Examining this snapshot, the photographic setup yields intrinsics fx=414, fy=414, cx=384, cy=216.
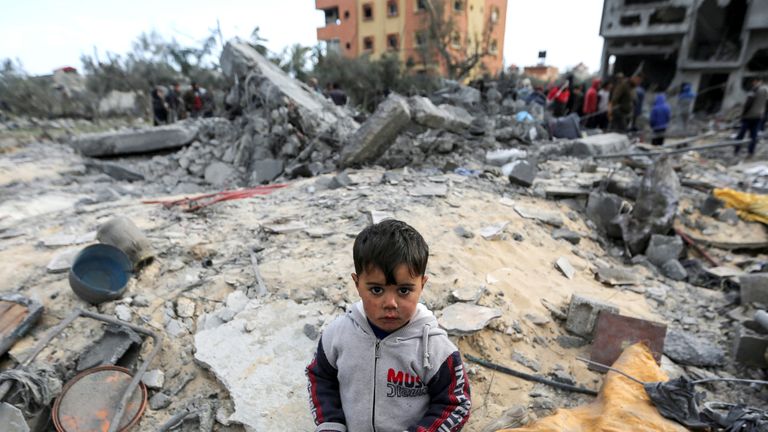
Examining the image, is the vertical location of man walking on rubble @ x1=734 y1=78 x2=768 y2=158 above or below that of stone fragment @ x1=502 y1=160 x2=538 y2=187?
above

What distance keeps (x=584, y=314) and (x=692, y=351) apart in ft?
2.37

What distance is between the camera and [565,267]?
3.67 meters

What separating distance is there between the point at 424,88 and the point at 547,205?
1548 cm

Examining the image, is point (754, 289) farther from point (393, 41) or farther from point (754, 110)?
point (393, 41)

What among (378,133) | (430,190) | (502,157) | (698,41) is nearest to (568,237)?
(430,190)

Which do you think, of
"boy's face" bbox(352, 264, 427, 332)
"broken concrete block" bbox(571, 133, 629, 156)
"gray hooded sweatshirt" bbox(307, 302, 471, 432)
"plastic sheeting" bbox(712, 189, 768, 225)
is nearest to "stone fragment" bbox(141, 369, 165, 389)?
"gray hooded sweatshirt" bbox(307, 302, 471, 432)

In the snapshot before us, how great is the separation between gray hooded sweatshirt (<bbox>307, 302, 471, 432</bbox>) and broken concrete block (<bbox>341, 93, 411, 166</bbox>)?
5025 mm

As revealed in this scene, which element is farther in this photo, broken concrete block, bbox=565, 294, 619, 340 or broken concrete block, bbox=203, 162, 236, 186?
broken concrete block, bbox=203, 162, 236, 186

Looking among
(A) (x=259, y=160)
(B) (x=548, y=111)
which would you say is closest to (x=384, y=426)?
(A) (x=259, y=160)

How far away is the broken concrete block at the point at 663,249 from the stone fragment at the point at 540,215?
95 centimetres

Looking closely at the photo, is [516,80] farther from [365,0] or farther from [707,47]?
[365,0]

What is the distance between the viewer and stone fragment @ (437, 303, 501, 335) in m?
2.50

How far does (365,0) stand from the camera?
29453 mm

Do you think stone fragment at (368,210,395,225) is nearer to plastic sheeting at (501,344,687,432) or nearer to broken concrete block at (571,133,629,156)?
plastic sheeting at (501,344,687,432)
